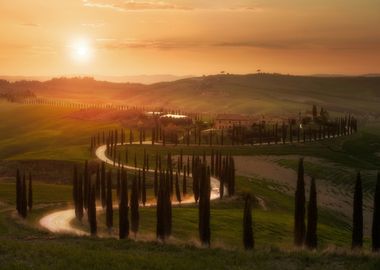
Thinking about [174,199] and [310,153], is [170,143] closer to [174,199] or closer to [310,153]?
[310,153]

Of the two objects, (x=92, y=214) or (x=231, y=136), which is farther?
(x=231, y=136)

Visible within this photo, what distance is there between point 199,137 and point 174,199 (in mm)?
72110

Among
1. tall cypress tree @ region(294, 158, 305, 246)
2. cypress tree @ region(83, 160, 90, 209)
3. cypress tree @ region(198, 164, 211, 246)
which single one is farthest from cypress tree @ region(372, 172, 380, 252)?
cypress tree @ region(83, 160, 90, 209)

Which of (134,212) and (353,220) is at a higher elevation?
(353,220)

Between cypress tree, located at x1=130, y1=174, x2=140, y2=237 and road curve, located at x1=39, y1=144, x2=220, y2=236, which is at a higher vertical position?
cypress tree, located at x1=130, y1=174, x2=140, y2=237

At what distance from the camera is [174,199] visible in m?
108

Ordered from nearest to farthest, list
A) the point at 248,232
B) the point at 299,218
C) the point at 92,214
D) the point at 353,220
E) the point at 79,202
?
1. the point at 248,232
2. the point at 353,220
3. the point at 299,218
4. the point at 92,214
5. the point at 79,202

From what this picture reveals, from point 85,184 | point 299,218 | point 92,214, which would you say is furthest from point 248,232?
point 85,184

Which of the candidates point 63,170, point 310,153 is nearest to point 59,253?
point 63,170

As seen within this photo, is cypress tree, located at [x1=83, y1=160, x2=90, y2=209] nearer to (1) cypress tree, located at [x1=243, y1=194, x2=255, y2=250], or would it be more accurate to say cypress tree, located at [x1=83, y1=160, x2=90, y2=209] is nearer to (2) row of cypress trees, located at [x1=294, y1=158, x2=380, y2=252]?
(1) cypress tree, located at [x1=243, y1=194, x2=255, y2=250]

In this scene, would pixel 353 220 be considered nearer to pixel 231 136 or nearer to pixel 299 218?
pixel 299 218

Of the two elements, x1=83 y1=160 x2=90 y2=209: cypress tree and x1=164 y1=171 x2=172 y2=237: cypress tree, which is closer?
x1=164 y1=171 x2=172 y2=237: cypress tree

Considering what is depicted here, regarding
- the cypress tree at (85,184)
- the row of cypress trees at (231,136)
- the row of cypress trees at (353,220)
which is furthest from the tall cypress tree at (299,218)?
the row of cypress trees at (231,136)

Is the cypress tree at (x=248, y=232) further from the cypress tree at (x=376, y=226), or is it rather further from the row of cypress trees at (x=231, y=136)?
the row of cypress trees at (x=231, y=136)
